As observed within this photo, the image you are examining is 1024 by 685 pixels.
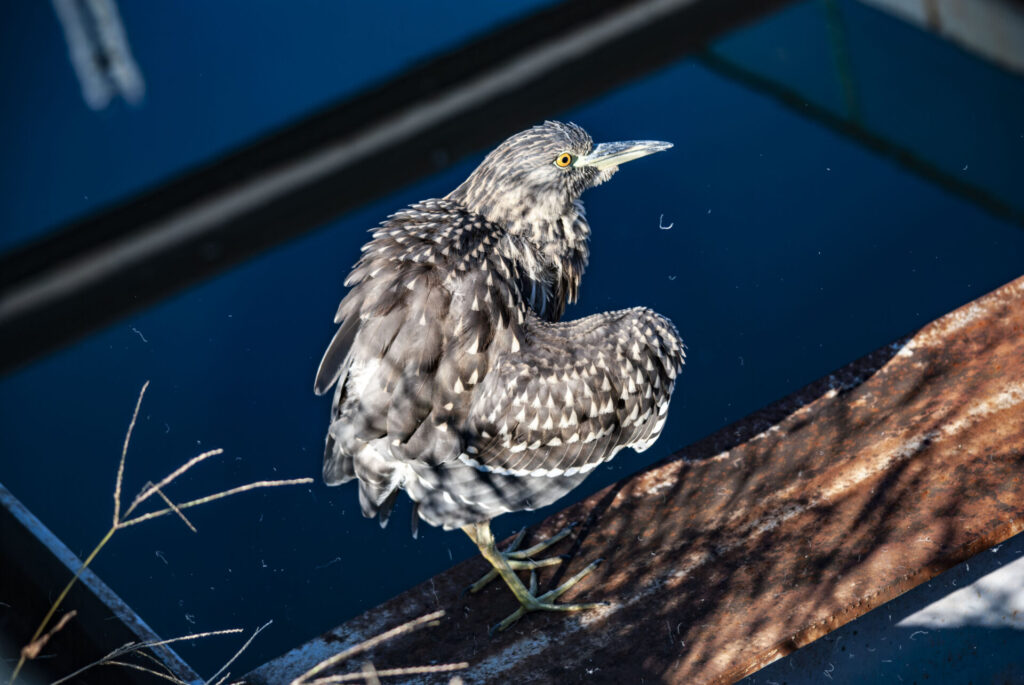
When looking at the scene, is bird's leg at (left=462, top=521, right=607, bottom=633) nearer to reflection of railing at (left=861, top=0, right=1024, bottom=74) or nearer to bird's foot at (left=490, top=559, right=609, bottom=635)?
bird's foot at (left=490, top=559, right=609, bottom=635)

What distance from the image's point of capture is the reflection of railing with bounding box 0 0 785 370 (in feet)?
18.0

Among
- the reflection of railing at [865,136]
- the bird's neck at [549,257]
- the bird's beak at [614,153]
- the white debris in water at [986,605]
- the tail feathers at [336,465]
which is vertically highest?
the bird's beak at [614,153]

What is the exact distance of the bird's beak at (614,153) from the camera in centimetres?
323

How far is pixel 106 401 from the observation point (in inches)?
191

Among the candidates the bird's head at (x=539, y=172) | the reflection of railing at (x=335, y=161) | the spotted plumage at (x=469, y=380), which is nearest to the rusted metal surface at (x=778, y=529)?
the spotted plumage at (x=469, y=380)

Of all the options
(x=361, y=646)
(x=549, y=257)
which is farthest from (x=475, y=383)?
(x=361, y=646)

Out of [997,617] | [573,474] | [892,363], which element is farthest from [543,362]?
[997,617]

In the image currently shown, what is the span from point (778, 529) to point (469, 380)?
3.15ft

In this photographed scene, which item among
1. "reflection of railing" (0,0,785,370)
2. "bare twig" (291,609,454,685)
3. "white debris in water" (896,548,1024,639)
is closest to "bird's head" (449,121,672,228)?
"bare twig" (291,609,454,685)

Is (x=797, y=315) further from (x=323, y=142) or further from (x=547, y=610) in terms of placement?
(x=323, y=142)

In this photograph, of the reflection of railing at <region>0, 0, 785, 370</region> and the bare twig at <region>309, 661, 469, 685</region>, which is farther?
the reflection of railing at <region>0, 0, 785, 370</region>

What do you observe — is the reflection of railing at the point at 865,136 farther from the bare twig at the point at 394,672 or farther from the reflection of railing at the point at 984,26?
the bare twig at the point at 394,672

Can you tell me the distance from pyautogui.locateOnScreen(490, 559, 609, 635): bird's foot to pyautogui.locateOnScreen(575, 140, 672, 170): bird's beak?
1.23m

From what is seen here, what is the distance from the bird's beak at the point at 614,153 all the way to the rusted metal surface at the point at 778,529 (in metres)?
0.91
